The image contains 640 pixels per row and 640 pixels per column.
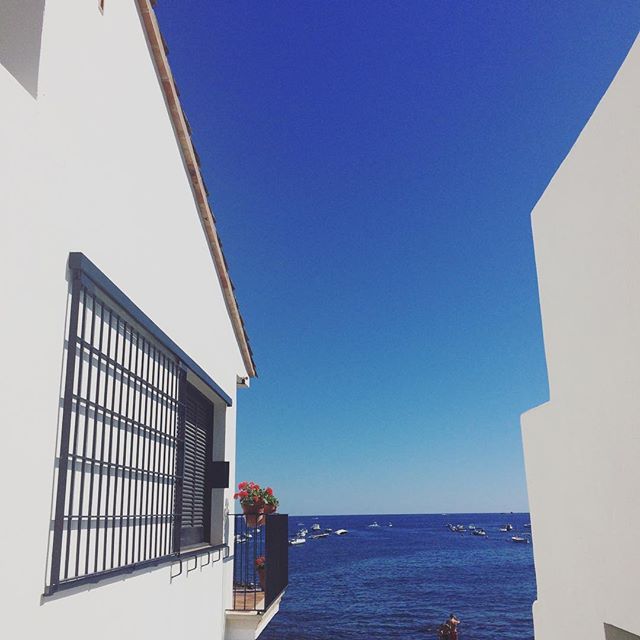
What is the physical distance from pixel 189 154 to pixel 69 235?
312cm

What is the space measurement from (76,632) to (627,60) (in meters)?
3.91

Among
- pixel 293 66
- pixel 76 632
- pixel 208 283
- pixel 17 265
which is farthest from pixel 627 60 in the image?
pixel 293 66

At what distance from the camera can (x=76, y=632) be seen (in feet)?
11.7

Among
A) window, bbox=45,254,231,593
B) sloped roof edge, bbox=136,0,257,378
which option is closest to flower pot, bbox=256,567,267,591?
sloped roof edge, bbox=136,0,257,378

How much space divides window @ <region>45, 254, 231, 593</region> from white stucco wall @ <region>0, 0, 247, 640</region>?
135 mm

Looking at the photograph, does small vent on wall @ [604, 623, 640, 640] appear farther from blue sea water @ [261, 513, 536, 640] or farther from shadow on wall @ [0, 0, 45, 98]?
blue sea water @ [261, 513, 536, 640]

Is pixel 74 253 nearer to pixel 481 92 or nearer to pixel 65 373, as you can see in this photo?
pixel 65 373

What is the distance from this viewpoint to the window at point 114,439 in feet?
11.7

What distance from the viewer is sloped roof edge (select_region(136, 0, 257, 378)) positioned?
5387 millimetres

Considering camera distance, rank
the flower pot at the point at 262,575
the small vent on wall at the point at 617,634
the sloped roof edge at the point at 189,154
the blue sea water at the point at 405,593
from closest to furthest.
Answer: the small vent on wall at the point at 617,634
the sloped roof edge at the point at 189,154
the flower pot at the point at 262,575
the blue sea water at the point at 405,593

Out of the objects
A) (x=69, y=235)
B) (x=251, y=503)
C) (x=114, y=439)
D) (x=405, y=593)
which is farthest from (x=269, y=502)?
(x=405, y=593)

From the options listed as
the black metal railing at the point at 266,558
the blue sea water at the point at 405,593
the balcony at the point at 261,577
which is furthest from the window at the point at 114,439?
the blue sea water at the point at 405,593

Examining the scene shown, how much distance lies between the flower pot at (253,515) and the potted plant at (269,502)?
71 millimetres

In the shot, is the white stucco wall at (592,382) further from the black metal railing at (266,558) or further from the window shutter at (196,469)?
the black metal railing at (266,558)
